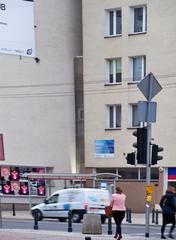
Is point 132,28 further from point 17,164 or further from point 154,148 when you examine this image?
point 154,148

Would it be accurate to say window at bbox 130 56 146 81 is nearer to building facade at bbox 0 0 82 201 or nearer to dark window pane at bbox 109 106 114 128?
dark window pane at bbox 109 106 114 128

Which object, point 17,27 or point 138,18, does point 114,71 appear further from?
point 17,27

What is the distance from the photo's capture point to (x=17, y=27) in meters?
38.8

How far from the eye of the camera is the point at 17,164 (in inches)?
1687

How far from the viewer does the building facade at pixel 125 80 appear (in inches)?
1620

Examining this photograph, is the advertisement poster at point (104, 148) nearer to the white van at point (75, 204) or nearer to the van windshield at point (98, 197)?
the white van at point (75, 204)

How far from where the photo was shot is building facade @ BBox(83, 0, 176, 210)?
41.2 m

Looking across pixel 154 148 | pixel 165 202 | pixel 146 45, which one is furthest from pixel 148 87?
pixel 146 45

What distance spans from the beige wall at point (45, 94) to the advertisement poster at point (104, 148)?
9.29 ft

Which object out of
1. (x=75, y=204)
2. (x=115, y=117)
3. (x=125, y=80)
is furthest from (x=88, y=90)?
(x=75, y=204)

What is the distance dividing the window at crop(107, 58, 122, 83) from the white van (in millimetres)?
11409

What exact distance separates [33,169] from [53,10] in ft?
34.9

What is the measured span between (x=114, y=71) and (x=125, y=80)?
124cm

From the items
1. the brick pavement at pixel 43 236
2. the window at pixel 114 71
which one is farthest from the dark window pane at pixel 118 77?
the brick pavement at pixel 43 236
